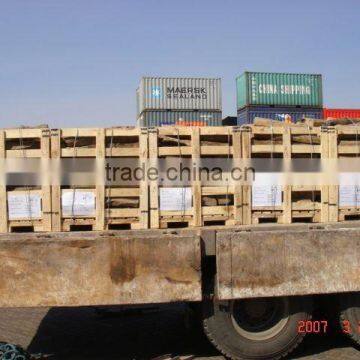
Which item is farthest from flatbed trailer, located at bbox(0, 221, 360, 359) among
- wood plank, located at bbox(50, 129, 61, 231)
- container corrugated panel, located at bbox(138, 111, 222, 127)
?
container corrugated panel, located at bbox(138, 111, 222, 127)

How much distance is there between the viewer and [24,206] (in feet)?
16.5

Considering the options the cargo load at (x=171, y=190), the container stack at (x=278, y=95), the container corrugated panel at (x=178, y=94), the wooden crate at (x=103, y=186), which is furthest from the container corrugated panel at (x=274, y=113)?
the wooden crate at (x=103, y=186)

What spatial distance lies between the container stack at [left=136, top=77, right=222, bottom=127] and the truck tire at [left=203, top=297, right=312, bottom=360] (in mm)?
14877

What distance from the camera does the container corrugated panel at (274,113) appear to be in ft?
63.3

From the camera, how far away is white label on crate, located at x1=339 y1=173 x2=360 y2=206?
17.8 ft

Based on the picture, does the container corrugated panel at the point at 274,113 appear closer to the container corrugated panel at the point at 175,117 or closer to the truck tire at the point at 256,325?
the container corrugated panel at the point at 175,117

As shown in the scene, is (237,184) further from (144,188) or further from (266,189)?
(144,188)

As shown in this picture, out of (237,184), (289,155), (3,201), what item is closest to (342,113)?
(289,155)

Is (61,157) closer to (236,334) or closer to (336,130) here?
(236,334)

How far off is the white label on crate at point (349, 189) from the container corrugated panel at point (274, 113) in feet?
45.2

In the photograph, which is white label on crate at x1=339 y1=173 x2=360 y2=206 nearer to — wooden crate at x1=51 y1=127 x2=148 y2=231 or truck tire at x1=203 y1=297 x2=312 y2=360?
truck tire at x1=203 y1=297 x2=312 y2=360

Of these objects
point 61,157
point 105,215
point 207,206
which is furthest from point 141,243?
point 61,157

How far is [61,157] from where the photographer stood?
5.06 meters

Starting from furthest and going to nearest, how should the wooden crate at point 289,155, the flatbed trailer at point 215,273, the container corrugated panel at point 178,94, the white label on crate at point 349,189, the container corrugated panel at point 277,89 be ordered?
the container corrugated panel at point 178,94 → the container corrugated panel at point 277,89 → the white label on crate at point 349,189 → the wooden crate at point 289,155 → the flatbed trailer at point 215,273
